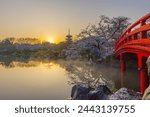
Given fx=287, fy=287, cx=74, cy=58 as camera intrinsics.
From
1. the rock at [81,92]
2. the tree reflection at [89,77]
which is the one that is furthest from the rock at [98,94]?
the tree reflection at [89,77]

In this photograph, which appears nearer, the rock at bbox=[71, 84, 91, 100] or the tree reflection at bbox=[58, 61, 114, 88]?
the rock at bbox=[71, 84, 91, 100]

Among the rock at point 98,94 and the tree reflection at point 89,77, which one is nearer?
the rock at point 98,94

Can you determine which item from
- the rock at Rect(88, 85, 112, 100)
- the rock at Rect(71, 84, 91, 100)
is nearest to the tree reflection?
the rock at Rect(88, 85, 112, 100)

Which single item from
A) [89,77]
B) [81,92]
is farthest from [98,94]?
[89,77]

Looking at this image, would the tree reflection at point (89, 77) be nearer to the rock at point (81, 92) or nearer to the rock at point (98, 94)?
the rock at point (98, 94)

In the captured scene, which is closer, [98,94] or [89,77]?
[98,94]

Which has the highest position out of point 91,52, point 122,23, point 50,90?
point 122,23

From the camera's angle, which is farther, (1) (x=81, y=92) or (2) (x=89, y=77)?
(2) (x=89, y=77)

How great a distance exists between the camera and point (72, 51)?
17625mm

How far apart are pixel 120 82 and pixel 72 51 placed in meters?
8.28

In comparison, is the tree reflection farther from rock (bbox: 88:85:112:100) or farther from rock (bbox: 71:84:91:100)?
rock (bbox: 71:84:91:100)

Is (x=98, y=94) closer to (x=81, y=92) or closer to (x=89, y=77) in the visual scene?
(x=81, y=92)

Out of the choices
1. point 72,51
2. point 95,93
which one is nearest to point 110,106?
point 95,93

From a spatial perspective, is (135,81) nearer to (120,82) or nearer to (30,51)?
(120,82)
